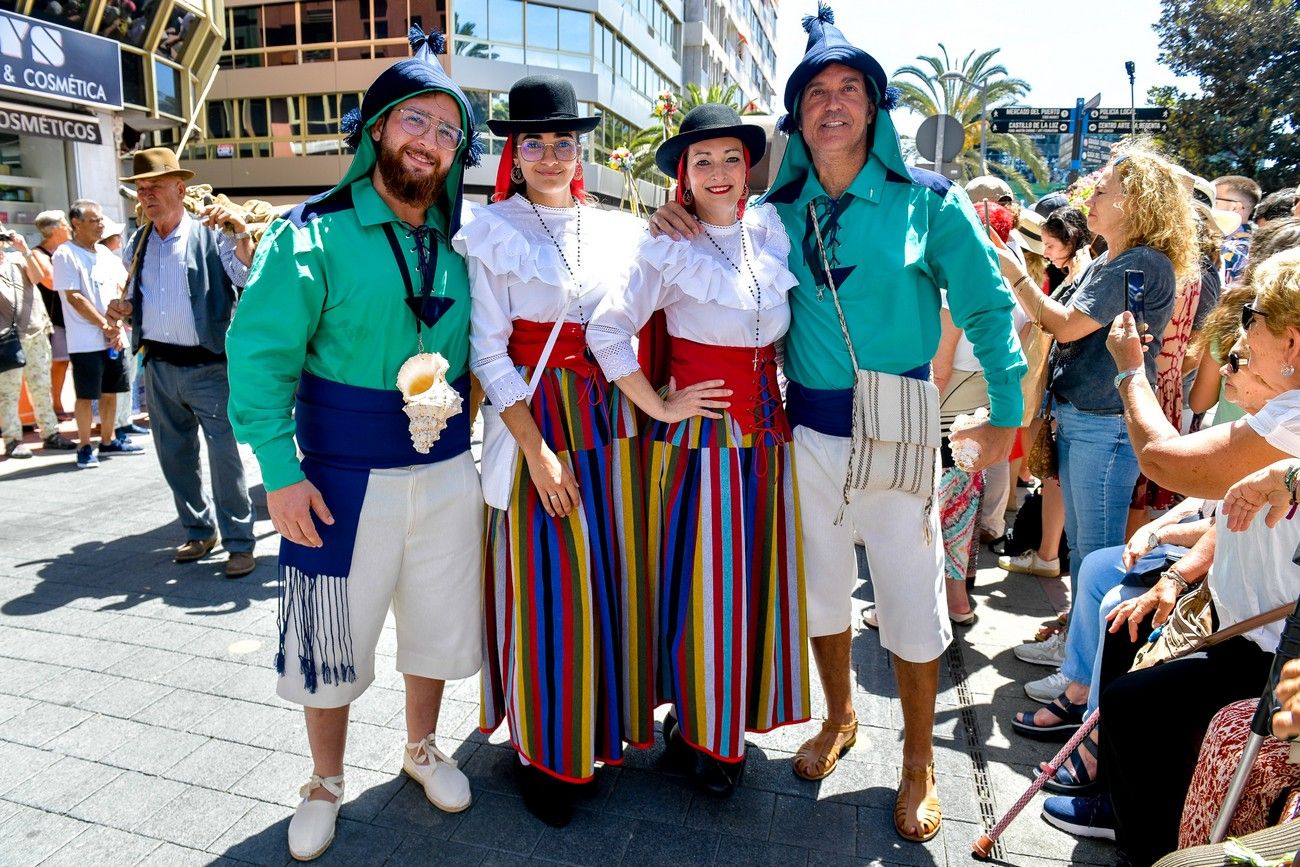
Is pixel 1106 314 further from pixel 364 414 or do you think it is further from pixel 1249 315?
pixel 364 414

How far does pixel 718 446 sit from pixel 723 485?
11cm

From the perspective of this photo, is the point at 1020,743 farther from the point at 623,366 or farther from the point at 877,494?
the point at 623,366

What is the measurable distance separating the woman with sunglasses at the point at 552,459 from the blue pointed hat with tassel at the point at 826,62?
0.62 metres

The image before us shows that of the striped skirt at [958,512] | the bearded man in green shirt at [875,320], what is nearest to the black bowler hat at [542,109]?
the bearded man in green shirt at [875,320]

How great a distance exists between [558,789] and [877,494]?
1236 millimetres

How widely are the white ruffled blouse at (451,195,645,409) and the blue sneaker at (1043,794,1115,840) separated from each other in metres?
1.90

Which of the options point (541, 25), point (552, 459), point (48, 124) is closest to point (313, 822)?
point (552, 459)

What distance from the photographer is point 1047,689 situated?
10.3 feet

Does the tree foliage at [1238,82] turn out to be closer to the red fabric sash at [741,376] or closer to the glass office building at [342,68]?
the red fabric sash at [741,376]

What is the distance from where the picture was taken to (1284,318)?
1822 mm

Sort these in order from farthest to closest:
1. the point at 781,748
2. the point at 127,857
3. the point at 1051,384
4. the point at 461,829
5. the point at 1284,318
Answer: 1. the point at 1051,384
2. the point at 781,748
3. the point at 461,829
4. the point at 127,857
5. the point at 1284,318

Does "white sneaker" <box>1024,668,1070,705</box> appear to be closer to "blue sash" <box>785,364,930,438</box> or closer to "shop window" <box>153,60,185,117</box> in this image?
"blue sash" <box>785,364,930,438</box>

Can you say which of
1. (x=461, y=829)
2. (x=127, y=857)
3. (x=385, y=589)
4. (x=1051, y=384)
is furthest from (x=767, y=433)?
(x=127, y=857)

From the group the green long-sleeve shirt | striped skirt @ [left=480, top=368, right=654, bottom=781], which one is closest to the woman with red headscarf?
striped skirt @ [left=480, top=368, right=654, bottom=781]
